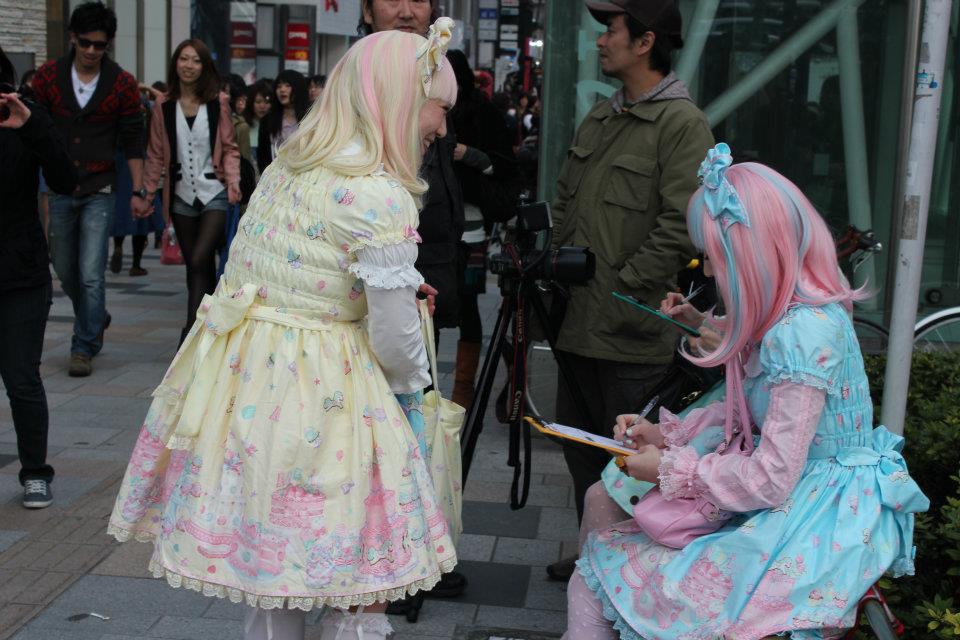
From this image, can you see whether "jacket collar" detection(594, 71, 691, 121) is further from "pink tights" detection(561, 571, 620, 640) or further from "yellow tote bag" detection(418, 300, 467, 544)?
"pink tights" detection(561, 571, 620, 640)

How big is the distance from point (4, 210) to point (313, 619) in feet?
6.42

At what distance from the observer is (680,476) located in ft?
8.70

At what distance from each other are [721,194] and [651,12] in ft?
5.05

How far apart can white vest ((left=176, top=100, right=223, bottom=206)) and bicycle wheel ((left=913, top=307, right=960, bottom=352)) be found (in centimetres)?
418

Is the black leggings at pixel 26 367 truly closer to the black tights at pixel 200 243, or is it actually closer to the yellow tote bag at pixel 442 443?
the yellow tote bag at pixel 442 443

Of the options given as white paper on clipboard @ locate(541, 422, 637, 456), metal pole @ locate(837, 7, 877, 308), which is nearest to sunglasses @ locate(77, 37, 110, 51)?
metal pole @ locate(837, 7, 877, 308)

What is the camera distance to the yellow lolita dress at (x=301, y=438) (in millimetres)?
2613

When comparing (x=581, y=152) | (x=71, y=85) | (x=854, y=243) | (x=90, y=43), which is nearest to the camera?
(x=581, y=152)

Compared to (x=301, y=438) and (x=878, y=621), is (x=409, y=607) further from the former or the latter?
(x=878, y=621)

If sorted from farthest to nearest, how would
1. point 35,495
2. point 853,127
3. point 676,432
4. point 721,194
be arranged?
1. point 853,127
2. point 35,495
3. point 676,432
4. point 721,194

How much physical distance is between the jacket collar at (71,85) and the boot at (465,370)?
2.79m

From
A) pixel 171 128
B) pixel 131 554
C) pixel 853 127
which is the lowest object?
pixel 131 554

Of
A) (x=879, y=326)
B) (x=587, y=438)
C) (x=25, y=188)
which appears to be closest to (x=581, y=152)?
(x=587, y=438)

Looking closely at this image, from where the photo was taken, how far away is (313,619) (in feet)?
12.8
